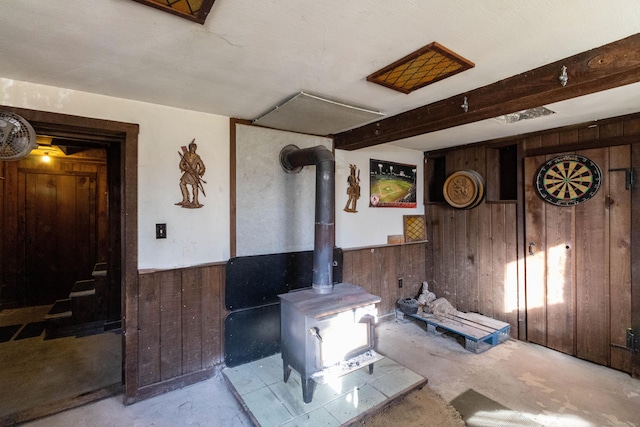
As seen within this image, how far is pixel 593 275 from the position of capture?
2607mm

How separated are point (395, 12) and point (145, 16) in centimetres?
97

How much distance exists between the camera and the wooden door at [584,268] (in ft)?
8.10

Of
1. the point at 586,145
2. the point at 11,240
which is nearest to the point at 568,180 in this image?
the point at 586,145

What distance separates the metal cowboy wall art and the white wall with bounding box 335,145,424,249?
1424 mm

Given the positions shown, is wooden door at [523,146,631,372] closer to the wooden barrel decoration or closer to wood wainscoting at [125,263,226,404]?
the wooden barrel decoration

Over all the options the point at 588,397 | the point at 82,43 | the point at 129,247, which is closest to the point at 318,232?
the point at 129,247

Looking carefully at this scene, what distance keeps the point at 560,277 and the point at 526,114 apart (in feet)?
5.20

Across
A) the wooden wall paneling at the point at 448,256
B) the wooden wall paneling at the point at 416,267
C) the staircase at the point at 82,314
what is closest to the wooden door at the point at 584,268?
the wooden wall paneling at the point at 448,256

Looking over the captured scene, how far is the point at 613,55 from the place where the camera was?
1345 mm

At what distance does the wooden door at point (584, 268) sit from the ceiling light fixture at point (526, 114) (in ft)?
2.17

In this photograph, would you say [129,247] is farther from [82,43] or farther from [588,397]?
[588,397]

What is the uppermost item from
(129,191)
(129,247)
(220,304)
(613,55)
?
(613,55)

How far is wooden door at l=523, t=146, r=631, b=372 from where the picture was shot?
8.10 feet

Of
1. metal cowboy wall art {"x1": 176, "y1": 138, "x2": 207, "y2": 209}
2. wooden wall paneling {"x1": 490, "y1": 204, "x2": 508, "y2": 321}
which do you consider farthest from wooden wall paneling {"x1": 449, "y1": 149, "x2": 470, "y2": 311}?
metal cowboy wall art {"x1": 176, "y1": 138, "x2": 207, "y2": 209}
